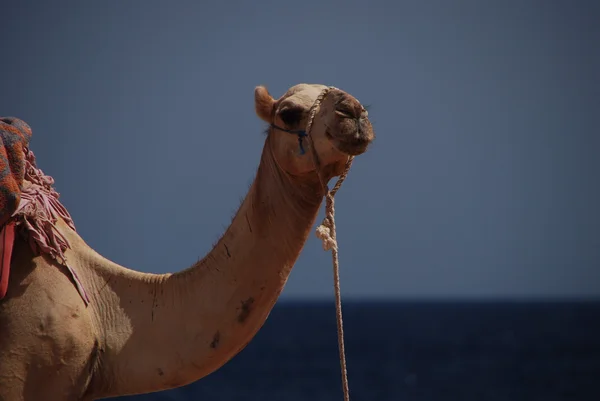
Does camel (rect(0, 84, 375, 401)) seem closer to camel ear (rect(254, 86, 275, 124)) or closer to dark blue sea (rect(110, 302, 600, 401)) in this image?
camel ear (rect(254, 86, 275, 124))

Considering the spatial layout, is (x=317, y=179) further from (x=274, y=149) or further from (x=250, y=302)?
(x=250, y=302)

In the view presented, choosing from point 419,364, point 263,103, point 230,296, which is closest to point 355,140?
point 263,103

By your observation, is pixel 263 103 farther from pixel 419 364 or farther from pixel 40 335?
pixel 419 364

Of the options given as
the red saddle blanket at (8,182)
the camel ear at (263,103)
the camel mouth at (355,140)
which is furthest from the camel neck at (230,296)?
the red saddle blanket at (8,182)

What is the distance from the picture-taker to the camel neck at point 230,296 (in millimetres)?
4340

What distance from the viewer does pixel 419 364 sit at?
150 feet

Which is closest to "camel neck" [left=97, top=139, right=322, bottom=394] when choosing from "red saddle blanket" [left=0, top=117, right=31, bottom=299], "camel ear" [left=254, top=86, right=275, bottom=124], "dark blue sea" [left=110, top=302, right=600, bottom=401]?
"camel ear" [left=254, top=86, right=275, bottom=124]

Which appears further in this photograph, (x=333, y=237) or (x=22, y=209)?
(x=22, y=209)

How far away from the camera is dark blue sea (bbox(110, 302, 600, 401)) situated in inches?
1441

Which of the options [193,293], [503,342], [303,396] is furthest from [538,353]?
[193,293]

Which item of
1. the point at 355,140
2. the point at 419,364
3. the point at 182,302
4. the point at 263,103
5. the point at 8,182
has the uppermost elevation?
the point at 263,103

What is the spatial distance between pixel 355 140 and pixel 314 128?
206 mm

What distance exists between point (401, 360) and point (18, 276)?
4423 cm

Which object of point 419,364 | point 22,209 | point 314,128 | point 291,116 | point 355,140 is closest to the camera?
point 355,140
